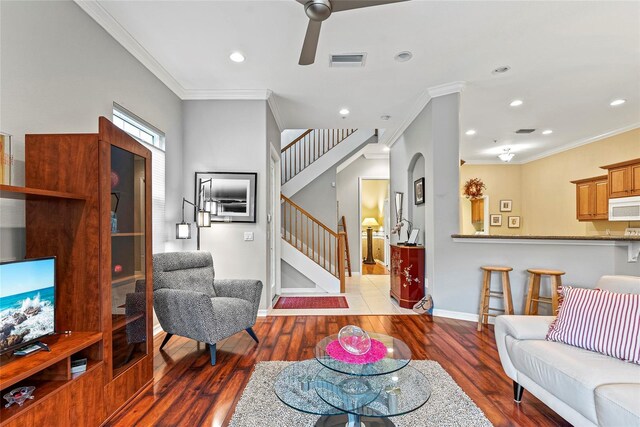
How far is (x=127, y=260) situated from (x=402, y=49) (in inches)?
124

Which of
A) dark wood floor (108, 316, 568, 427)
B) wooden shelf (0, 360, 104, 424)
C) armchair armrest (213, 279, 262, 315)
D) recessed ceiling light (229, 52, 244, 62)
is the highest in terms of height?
recessed ceiling light (229, 52, 244, 62)

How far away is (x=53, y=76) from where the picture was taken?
2168mm

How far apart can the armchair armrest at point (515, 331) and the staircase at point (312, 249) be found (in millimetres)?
3476

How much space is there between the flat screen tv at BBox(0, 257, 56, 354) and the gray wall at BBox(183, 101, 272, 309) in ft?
7.74

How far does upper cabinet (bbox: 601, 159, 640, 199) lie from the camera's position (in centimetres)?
509

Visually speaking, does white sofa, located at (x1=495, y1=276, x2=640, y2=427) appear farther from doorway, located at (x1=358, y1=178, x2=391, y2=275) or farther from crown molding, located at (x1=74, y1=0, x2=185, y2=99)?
doorway, located at (x1=358, y1=178, x2=391, y2=275)

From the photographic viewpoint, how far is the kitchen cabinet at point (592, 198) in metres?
5.89

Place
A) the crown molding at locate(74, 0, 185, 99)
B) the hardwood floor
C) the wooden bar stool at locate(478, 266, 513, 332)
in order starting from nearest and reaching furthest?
1. the crown molding at locate(74, 0, 185, 99)
2. the wooden bar stool at locate(478, 266, 513, 332)
3. the hardwood floor

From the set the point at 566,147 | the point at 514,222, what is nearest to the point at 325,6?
the point at 566,147

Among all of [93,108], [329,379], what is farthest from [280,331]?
[93,108]

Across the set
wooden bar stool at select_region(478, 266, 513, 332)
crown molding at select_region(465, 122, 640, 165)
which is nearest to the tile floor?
wooden bar stool at select_region(478, 266, 513, 332)

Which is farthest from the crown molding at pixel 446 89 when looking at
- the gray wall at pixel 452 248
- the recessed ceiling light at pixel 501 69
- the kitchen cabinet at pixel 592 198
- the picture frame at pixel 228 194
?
the kitchen cabinet at pixel 592 198

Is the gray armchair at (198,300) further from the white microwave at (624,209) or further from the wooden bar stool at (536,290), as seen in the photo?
the white microwave at (624,209)

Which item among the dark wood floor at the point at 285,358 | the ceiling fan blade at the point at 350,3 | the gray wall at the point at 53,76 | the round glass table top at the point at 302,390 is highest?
the ceiling fan blade at the point at 350,3
